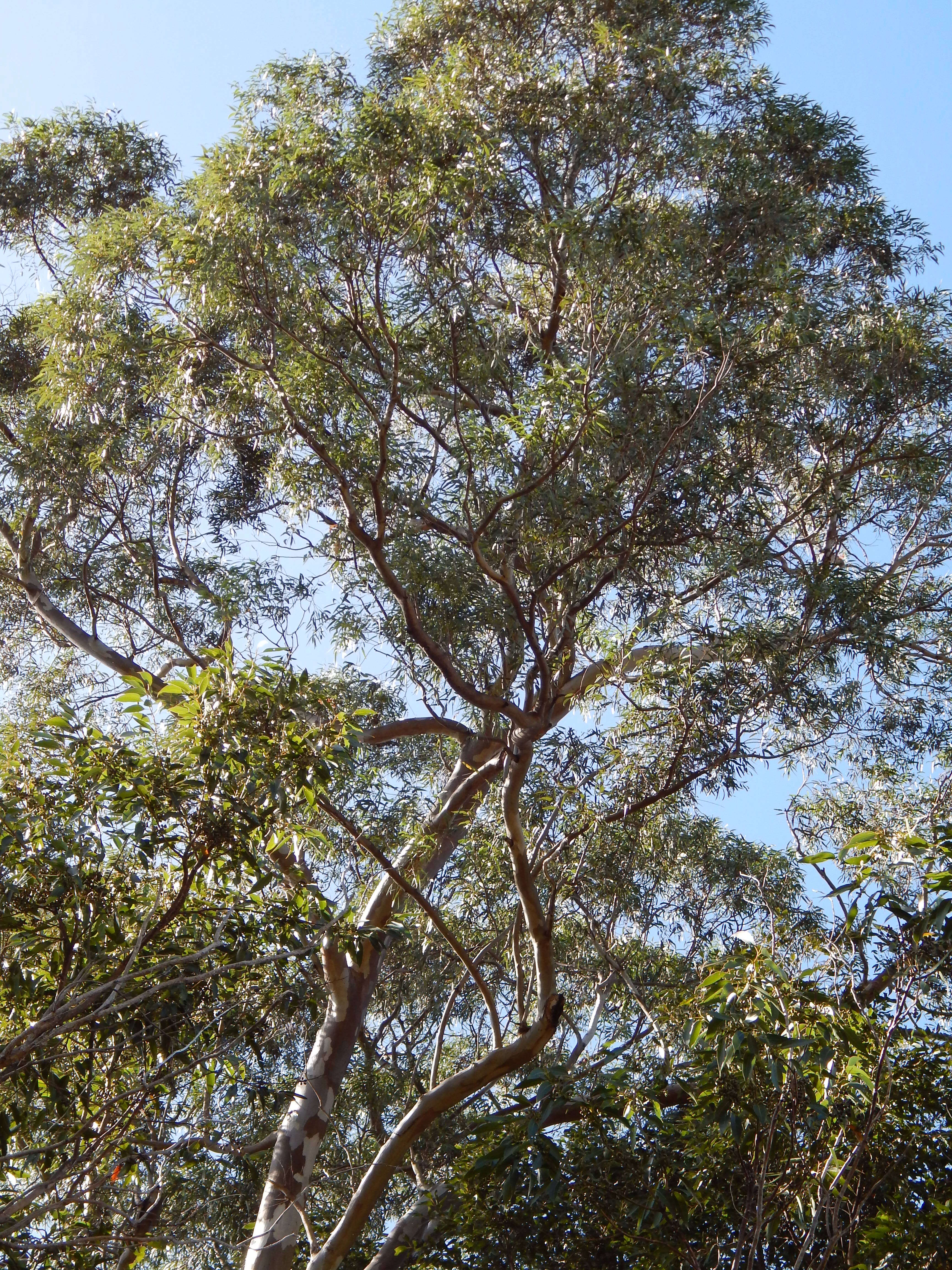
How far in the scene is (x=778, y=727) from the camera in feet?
21.8

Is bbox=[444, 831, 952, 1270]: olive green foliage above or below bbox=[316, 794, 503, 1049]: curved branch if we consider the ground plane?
below

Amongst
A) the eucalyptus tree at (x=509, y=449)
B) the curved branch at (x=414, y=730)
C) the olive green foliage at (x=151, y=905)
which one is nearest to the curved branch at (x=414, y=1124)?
the eucalyptus tree at (x=509, y=449)

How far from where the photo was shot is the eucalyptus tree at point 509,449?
544cm

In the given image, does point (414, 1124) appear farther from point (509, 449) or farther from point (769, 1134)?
point (509, 449)

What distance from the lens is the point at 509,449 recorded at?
5789 millimetres

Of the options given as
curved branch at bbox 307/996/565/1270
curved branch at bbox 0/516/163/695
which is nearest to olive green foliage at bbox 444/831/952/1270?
curved branch at bbox 307/996/565/1270

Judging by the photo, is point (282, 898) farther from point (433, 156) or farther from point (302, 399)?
point (433, 156)

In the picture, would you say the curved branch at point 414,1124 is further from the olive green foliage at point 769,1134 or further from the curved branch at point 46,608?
the curved branch at point 46,608

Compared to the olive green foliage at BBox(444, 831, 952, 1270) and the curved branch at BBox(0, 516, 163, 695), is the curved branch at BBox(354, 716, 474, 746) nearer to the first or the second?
the curved branch at BBox(0, 516, 163, 695)

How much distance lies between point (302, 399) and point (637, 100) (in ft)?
9.80

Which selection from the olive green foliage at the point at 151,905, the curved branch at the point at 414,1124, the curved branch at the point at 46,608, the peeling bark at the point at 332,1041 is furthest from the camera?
the curved branch at the point at 46,608

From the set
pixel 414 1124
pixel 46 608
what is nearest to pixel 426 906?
pixel 414 1124

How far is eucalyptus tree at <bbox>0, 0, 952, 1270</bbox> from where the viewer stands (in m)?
5.44

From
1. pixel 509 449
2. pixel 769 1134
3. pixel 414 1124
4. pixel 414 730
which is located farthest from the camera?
pixel 414 730
